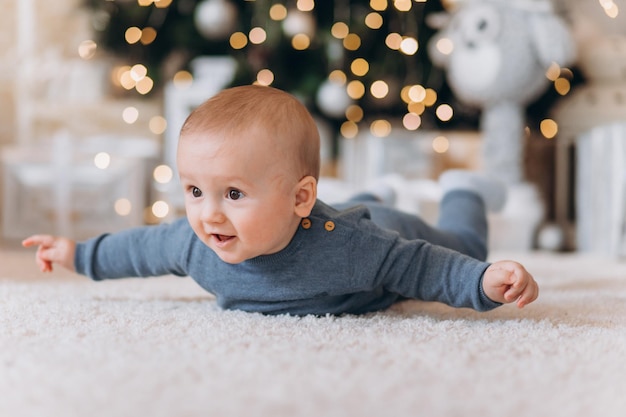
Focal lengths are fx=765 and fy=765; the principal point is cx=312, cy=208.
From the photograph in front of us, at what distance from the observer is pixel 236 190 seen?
2.61 feet

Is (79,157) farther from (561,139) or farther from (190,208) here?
(561,139)

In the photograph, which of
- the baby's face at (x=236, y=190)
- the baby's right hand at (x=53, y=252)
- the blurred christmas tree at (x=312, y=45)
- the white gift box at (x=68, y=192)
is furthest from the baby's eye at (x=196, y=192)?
the blurred christmas tree at (x=312, y=45)

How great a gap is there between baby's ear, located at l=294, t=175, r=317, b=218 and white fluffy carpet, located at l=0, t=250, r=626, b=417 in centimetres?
12

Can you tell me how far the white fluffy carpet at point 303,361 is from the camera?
0.53 meters

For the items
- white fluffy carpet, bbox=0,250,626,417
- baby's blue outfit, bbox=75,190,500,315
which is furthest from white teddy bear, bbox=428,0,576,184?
baby's blue outfit, bbox=75,190,500,315

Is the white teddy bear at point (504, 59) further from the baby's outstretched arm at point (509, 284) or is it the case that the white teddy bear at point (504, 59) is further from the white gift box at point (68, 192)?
the baby's outstretched arm at point (509, 284)

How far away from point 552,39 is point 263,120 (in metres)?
1.56

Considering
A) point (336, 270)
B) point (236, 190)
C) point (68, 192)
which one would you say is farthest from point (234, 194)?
point (68, 192)

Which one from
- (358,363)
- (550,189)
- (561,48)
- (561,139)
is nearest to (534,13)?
(561,48)

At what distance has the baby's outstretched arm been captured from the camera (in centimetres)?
80

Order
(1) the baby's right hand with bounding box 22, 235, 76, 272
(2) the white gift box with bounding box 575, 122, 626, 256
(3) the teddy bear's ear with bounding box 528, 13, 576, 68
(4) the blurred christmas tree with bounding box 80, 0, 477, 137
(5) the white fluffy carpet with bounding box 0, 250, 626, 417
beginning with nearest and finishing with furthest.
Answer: (5) the white fluffy carpet with bounding box 0, 250, 626, 417 → (1) the baby's right hand with bounding box 22, 235, 76, 272 → (2) the white gift box with bounding box 575, 122, 626, 256 → (3) the teddy bear's ear with bounding box 528, 13, 576, 68 → (4) the blurred christmas tree with bounding box 80, 0, 477, 137

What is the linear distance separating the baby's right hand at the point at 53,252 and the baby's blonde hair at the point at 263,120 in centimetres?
29

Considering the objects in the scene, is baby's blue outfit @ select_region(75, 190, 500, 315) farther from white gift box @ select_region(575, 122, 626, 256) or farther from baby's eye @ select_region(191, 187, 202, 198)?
white gift box @ select_region(575, 122, 626, 256)

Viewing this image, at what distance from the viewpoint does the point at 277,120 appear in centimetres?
80
